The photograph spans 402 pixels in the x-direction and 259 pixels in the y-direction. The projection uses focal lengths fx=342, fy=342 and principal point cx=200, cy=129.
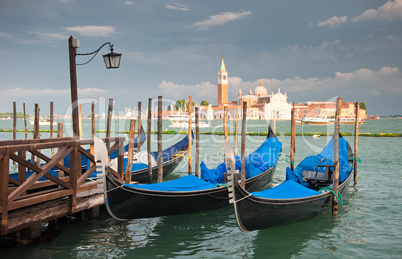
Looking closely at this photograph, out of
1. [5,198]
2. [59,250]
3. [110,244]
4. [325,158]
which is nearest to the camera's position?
[5,198]

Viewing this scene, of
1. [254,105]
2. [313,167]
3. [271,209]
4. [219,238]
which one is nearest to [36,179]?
[219,238]

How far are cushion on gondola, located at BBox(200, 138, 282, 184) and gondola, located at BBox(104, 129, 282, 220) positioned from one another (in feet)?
1.77

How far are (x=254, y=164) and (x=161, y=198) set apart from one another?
253 centimetres

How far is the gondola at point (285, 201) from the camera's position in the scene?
364 cm

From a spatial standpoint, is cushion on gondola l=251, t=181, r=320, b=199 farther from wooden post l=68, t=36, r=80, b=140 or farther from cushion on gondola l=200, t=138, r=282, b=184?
wooden post l=68, t=36, r=80, b=140

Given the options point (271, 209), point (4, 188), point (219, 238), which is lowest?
point (219, 238)

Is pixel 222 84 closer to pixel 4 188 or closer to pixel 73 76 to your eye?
pixel 73 76

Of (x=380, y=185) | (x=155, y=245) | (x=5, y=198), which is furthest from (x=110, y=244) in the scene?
(x=380, y=185)

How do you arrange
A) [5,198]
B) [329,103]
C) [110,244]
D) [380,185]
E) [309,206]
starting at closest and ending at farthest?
[5,198] → [110,244] → [309,206] → [380,185] → [329,103]

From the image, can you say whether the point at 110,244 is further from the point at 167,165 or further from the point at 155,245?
the point at 167,165

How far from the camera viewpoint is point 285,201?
4.01 metres

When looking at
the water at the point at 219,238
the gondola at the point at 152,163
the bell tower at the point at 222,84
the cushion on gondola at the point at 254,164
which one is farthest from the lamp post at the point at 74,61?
the bell tower at the point at 222,84

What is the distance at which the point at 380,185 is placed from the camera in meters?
7.40

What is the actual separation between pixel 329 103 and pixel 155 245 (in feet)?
267
